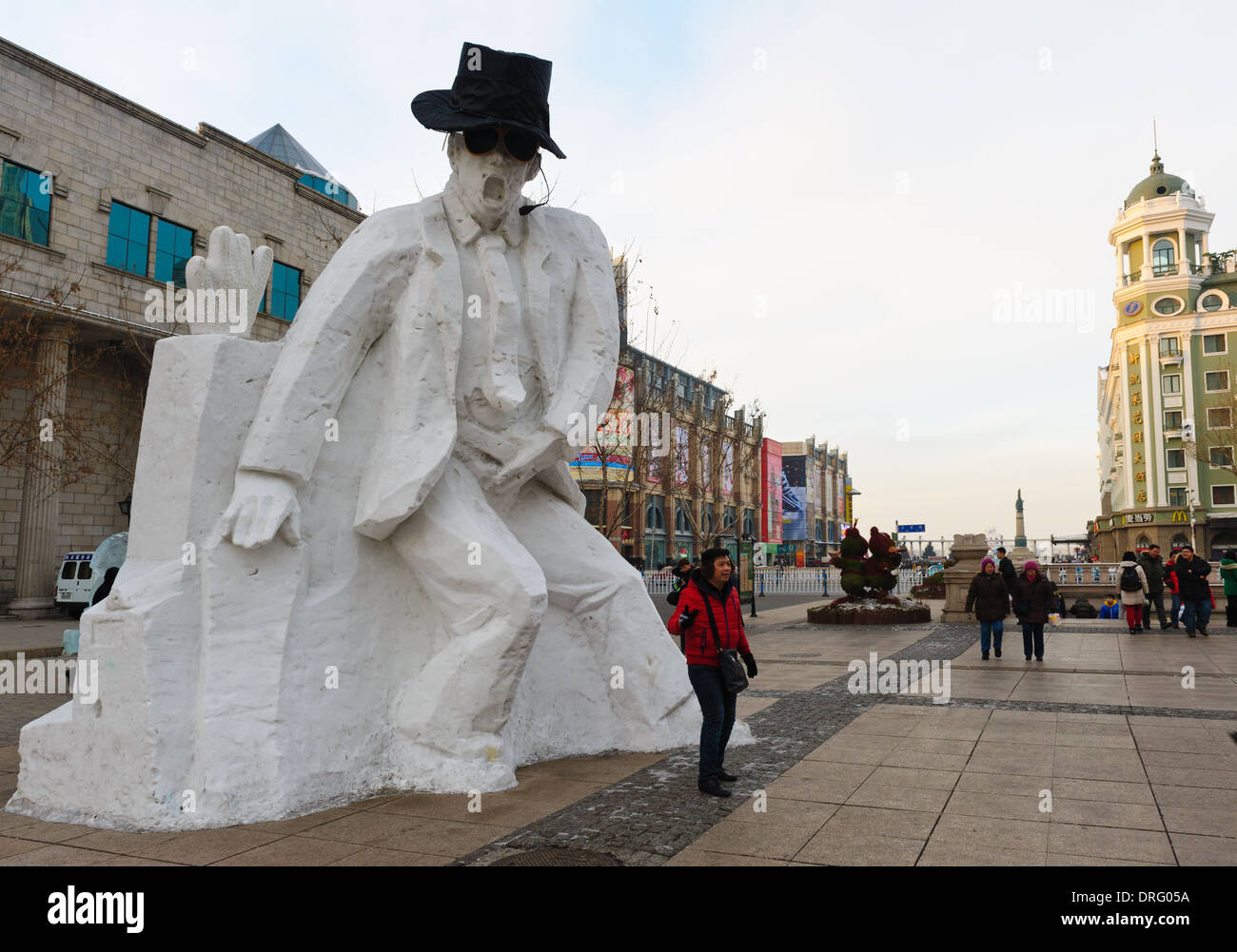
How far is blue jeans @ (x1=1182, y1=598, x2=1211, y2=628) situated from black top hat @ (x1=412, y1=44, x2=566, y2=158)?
536 inches

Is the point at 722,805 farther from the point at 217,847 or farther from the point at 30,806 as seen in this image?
the point at 30,806

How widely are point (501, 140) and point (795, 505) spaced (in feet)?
242

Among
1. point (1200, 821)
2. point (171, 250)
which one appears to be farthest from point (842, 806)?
point (171, 250)

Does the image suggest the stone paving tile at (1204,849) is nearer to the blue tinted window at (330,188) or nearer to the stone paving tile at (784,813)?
the stone paving tile at (784,813)

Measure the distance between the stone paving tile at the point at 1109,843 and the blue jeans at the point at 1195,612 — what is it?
12.1 m

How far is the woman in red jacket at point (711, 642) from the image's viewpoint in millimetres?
4559

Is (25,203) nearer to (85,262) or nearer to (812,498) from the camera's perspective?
(85,262)

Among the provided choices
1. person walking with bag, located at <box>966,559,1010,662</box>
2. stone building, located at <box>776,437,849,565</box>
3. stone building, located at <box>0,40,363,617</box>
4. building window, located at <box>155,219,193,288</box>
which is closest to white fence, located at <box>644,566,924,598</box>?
stone building, located at <box>0,40,363,617</box>

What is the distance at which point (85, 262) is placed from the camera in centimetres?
1969

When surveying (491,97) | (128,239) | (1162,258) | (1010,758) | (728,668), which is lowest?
(1010,758)

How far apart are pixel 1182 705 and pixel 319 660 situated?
699cm

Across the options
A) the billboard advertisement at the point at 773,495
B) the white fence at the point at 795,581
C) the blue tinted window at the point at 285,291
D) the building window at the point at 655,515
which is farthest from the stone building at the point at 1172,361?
the blue tinted window at the point at 285,291

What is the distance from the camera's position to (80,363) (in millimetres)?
19344
